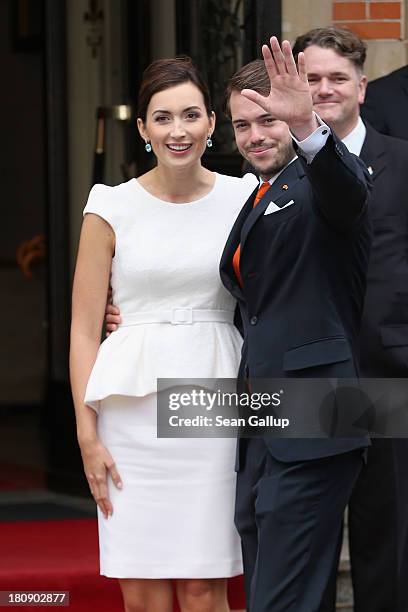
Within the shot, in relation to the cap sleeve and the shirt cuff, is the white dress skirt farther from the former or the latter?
the shirt cuff

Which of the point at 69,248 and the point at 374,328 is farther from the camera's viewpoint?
the point at 69,248

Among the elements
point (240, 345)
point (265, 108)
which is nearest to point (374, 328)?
point (240, 345)

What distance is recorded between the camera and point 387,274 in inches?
154

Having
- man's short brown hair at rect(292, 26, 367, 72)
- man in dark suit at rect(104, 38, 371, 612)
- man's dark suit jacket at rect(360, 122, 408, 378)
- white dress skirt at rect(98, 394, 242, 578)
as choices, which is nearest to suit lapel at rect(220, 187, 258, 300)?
man in dark suit at rect(104, 38, 371, 612)

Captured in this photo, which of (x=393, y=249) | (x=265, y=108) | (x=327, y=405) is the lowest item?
(x=327, y=405)

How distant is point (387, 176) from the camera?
13.0 feet

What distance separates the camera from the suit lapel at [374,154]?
13.0 feet

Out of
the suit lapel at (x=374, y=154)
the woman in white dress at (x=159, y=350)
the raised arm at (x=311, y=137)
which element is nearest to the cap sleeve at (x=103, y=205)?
the woman in white dress at (x=159, y=350)

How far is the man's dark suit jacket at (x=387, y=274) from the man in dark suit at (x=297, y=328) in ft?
2.03

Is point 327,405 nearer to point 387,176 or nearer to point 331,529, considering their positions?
point 331,529

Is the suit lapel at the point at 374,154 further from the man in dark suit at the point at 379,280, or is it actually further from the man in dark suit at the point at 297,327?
the man in dark suit at the point at 297,327

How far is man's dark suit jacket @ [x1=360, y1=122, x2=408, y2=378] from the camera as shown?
154 inches

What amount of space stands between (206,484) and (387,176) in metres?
1.06

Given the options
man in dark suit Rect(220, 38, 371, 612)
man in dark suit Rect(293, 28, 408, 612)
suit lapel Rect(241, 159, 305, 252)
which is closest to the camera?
man in dark suit Rect(220, 38, 371, 612)
